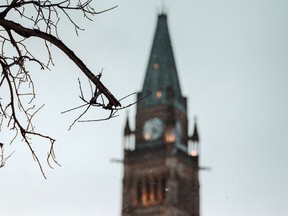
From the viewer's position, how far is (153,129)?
198 ft

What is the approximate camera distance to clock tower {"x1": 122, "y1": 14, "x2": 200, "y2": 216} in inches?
2259

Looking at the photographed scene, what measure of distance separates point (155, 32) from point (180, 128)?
9.73m

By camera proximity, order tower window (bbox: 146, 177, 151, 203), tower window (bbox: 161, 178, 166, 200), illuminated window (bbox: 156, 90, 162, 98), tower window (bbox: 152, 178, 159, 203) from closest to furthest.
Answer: tower window (bbox: 161, 178, 166, 200)
tower window (bbox: 152, 178, 159, 203)
tower window (bbox: 146, 177, 151, 203)
illuminated window (bbox: 156, 90, 162, 98)

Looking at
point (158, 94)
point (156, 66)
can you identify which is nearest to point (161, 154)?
point (158, 94)

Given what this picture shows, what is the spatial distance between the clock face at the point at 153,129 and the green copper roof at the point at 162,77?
1664 mm

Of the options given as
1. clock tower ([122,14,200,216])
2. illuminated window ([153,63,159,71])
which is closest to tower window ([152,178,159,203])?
clock tower ([122,14,200,216])

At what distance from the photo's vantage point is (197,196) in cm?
6000

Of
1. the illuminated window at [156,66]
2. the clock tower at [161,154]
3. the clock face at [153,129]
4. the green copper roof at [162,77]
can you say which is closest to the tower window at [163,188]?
the clock tower at [161,154]

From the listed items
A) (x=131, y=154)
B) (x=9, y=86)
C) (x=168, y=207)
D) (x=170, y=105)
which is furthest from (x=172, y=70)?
(x=9, y=86)

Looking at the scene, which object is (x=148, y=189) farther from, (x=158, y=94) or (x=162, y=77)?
(x=162, y=77)

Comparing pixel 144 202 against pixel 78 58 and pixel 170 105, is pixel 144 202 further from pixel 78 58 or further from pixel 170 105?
pixel 78 58

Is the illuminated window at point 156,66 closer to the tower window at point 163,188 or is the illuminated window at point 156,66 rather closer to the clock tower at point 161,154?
the clock tower at point 161,154

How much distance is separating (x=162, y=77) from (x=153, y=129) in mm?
4627

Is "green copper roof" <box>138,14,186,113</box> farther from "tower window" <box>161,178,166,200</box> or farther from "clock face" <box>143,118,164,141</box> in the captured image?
"tower window" <box>161,178,166,200</box>
